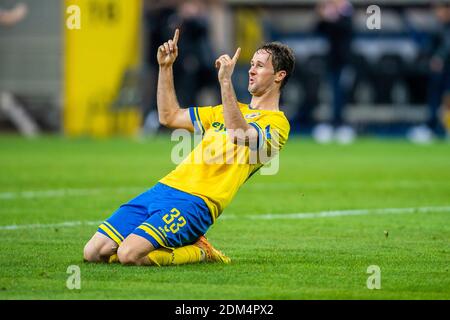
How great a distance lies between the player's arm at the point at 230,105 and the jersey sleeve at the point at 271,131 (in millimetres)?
204

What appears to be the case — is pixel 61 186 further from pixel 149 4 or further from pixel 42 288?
pixel 149 4

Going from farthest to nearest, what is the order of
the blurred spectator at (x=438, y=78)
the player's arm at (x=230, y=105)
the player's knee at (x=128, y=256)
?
1. the blurred spectator at (x=438, y=78)
2. the player's knee at (x=128, y=256)
3. the player's arm at (x=230, y=105)

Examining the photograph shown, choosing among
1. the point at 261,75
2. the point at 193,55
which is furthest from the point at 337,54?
the point at 261,75

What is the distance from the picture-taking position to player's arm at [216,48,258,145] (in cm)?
712

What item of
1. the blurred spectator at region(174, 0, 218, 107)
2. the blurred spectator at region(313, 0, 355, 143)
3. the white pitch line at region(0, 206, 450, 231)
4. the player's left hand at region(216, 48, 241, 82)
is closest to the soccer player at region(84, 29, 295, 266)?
the player's left hand at region(216, 48, 241, 82)

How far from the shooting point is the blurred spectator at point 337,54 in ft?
80.0

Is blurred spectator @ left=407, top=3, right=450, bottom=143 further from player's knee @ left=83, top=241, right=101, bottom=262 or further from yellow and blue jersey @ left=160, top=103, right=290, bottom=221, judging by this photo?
player's knee @ left=83, top=241, right=101, bottom=262

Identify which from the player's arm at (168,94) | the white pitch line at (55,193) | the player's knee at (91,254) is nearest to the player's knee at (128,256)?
the player's knee at (91,254)

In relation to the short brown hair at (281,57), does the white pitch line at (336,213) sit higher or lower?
lower

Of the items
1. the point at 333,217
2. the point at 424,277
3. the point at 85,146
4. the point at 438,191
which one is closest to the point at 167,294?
the point at 424,277

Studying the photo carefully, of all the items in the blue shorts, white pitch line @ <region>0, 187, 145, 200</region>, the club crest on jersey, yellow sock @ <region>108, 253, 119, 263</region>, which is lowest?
white pitch line @ <region>0, 187, 145, 200</region>

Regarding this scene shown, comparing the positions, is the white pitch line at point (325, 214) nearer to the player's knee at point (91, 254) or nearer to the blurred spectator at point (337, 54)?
the player's knee at point (91, 254)

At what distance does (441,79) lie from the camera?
25047mm

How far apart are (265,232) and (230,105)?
8.96 ft
